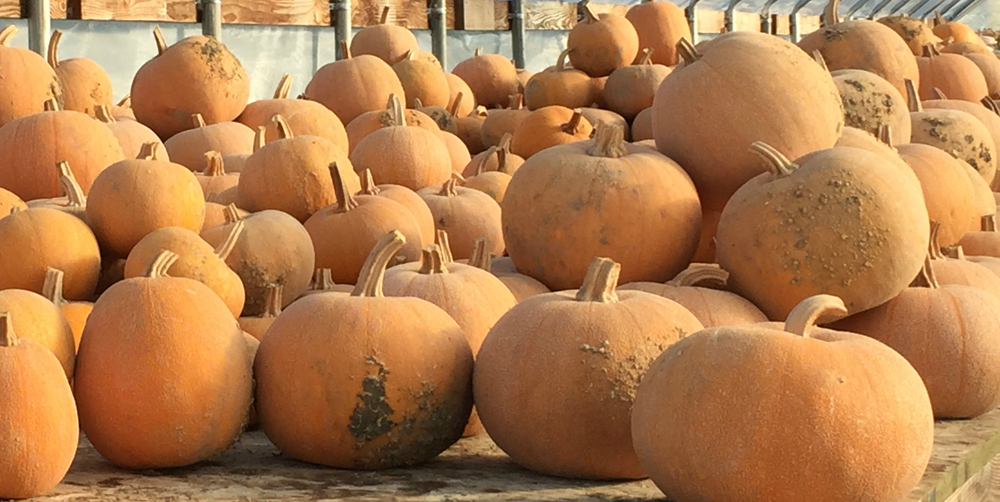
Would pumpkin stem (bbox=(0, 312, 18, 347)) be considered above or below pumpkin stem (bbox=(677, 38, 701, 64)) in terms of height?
below

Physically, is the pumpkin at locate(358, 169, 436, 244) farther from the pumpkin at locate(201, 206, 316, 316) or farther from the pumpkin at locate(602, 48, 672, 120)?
→ the pumpkin at locate(602, 48, 672, 120)

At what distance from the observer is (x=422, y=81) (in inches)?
223

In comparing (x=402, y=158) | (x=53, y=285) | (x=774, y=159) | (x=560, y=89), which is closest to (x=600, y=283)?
(x=774, y=159)

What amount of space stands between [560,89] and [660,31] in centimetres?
87

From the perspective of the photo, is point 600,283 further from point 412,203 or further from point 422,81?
point 422,81

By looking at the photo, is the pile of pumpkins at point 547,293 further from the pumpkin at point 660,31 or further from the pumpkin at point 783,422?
the pumpkin at point 660,31

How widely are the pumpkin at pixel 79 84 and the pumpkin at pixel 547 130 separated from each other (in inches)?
67.2

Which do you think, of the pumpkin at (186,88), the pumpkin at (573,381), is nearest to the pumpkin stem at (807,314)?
the pumpkin at (573,381)

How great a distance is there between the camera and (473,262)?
9.07ft

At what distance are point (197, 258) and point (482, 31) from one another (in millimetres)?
6869

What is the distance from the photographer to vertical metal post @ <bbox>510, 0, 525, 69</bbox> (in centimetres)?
912

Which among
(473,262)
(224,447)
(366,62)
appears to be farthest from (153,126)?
(224,447)

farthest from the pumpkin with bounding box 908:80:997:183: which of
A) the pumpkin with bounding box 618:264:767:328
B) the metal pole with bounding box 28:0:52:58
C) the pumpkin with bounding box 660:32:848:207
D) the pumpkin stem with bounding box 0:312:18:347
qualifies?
the metal pole with bounding box 28:0:52:58

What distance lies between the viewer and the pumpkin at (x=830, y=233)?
96.6 inches
